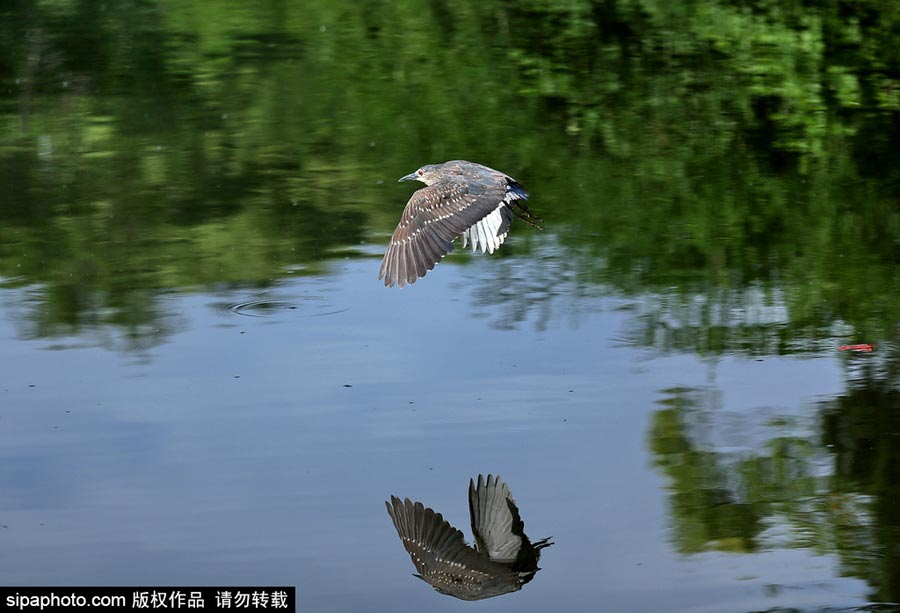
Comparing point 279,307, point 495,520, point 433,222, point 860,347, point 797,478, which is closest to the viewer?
point 495,520

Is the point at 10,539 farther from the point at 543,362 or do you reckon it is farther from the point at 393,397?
the point at 543,362

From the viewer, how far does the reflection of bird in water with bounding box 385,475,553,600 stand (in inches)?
207

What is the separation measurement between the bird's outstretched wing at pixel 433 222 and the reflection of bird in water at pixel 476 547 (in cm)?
139

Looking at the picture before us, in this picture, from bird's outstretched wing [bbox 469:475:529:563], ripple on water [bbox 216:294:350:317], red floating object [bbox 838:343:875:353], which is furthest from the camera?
ripple on water [bbox 216:294:350:317]

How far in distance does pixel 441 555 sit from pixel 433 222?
2253 millimetres

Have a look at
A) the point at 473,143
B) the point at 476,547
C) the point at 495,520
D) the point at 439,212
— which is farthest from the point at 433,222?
the point at 473,143

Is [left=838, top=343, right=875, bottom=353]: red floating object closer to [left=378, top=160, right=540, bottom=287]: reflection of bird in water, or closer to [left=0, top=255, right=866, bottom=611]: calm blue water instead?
[left=0, top=255, right=866, bottom=611]: calm blue water

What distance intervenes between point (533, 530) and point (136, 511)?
63.7 inches

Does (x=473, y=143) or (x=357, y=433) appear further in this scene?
(x=473, y=143)

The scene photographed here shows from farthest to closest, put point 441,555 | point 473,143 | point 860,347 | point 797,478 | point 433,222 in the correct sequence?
point 473,143, point 860,347, point 433,222, point 797,478, point 441,555

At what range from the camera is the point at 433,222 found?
7227 mm

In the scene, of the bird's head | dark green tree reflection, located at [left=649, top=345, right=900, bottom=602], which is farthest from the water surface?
the bird's head

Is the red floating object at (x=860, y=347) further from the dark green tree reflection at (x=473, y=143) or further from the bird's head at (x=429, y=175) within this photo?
the bird's head at (x=429, y=175)

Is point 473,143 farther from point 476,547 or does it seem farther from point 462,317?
point 476,547
